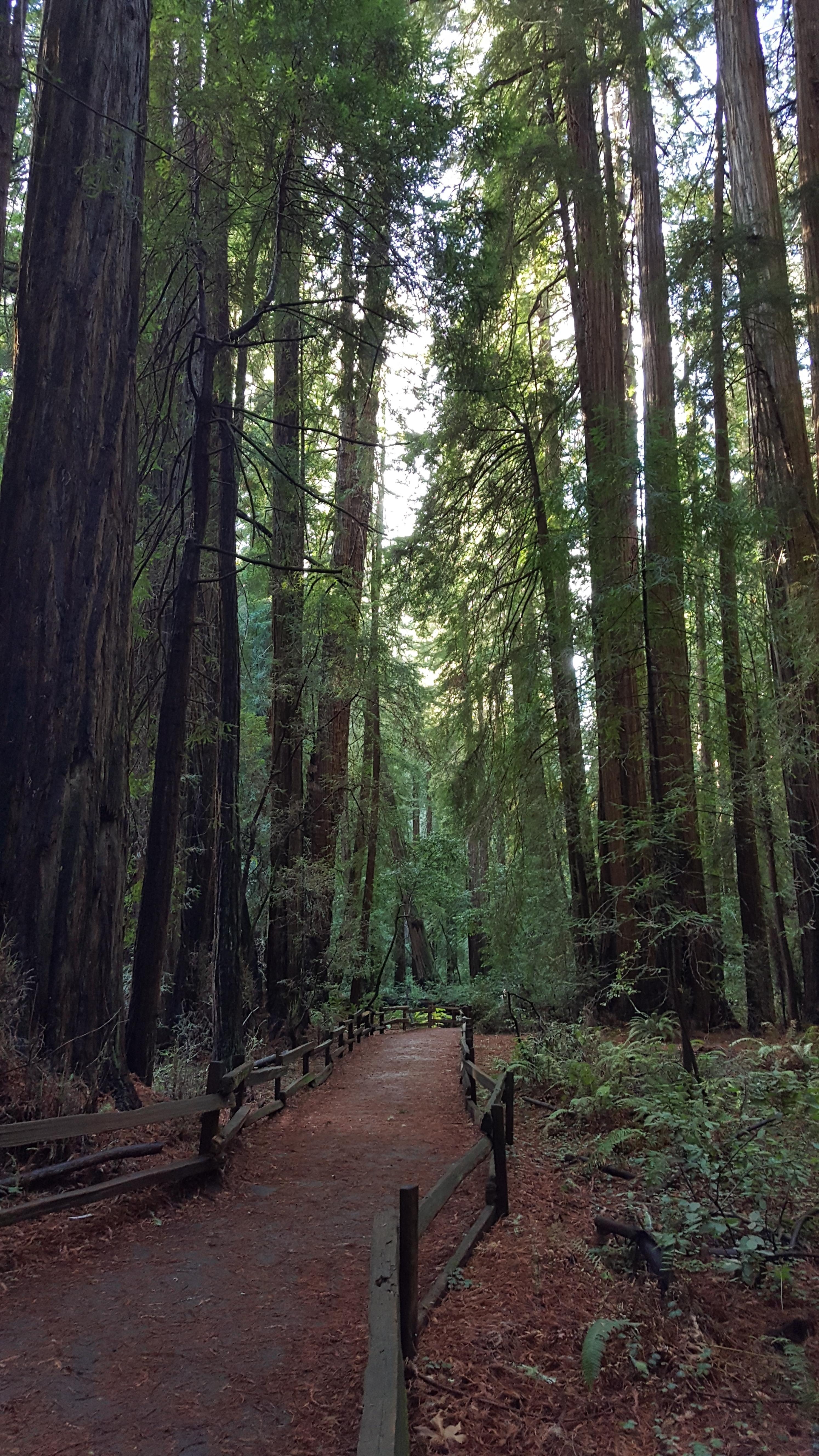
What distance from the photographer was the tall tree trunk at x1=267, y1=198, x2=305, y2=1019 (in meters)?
13.9

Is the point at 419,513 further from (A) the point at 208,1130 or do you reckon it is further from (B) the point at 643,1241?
(B) the point at 643,1241

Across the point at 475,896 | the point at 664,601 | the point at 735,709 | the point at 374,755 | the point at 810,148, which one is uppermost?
the point at 810,148

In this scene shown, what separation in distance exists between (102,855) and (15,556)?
2439 millimetres

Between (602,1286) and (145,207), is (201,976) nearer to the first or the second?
(602,1286)

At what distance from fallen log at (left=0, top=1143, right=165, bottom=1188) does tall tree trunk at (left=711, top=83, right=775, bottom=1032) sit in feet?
20.7

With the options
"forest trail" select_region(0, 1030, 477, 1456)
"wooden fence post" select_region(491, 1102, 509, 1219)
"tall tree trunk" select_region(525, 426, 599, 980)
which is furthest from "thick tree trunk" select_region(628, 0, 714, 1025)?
"forest trail" select_region(0, 1030, 477, 1456)

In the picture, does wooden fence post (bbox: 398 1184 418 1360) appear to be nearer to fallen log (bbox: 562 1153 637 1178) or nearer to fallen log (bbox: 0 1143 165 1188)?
fallen log (bbox: 0 1143 165 1188)

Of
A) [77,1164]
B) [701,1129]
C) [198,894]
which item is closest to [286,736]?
[198,894]

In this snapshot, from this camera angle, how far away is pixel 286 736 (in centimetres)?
1495

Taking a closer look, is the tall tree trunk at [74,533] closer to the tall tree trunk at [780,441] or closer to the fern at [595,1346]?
the fern at [595,1346]

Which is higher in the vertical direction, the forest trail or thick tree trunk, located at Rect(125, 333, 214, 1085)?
thick tree trunk, located at Rect(125, 333, 214, 1085)

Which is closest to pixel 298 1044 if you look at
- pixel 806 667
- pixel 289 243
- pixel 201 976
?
pixel 201 976

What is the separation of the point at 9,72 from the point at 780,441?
32.6ft

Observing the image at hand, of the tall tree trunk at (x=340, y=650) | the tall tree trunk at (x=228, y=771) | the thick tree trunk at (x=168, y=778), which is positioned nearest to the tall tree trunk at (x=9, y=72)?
the tall tree trunk at (x=228, y=771)
